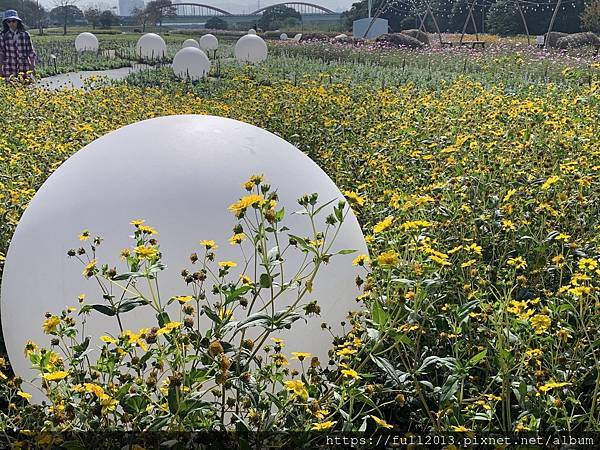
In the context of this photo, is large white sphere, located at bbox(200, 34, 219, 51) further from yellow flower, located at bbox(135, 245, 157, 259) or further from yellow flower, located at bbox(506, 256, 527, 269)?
yellow flower, located at bbox(135, 245, 157, 259)

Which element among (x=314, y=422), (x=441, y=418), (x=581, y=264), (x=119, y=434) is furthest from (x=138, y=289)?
(x=581, y=264)

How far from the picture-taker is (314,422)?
7.30ft

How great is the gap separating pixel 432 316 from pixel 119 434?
1.37 metres

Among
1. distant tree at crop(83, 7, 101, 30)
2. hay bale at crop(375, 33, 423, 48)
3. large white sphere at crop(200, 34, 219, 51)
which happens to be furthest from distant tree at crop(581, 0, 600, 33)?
distant tree at crop(83, 7, 101, 30)

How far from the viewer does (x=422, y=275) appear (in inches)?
100

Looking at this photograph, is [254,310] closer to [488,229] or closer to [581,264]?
[581,264]

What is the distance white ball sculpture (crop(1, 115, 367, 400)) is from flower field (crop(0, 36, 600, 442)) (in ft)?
0.39

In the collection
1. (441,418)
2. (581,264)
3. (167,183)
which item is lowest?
(441,418)

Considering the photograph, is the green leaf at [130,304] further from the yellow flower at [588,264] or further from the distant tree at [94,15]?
the distant tree at [94,15]

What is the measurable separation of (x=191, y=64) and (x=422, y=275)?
15.9m

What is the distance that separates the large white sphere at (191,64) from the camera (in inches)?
693

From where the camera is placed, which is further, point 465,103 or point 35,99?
point 35,99

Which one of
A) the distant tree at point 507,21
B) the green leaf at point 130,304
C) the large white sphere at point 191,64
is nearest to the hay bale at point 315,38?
the distant tree at point 507,21

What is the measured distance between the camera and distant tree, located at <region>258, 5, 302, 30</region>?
3344 inches
